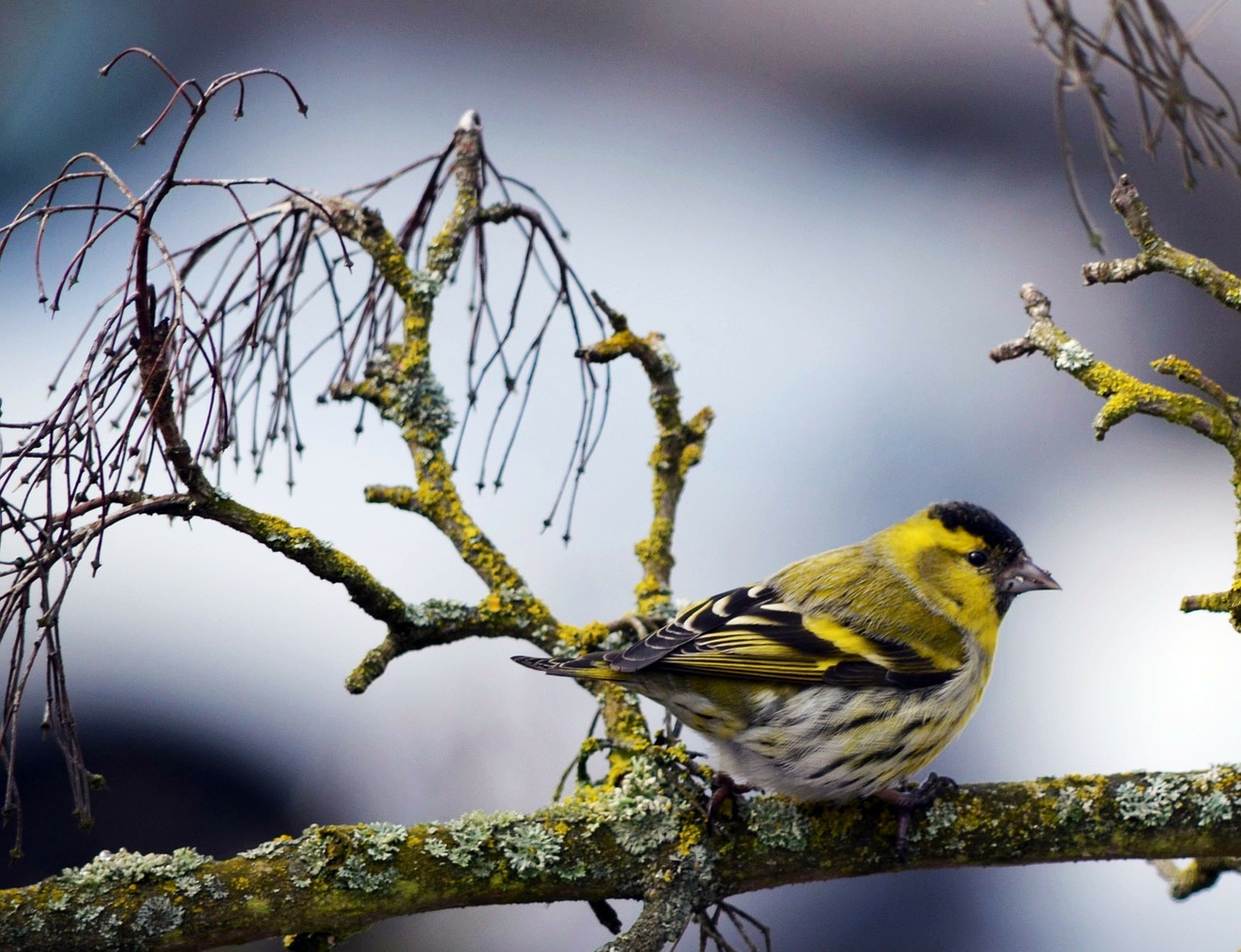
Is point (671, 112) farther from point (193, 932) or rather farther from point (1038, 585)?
point (193, 932)

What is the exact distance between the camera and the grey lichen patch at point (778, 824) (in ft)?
5.33

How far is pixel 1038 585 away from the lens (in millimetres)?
2188

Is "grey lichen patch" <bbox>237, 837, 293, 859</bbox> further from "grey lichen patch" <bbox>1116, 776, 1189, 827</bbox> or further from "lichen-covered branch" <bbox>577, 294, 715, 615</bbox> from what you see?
"grey lichen patch" <bbox>1116, 776, 1189, 827</bbox>

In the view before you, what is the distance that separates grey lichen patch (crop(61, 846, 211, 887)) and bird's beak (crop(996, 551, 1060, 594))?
4.90ft

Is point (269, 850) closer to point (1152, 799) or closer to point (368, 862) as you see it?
point (368, 862)

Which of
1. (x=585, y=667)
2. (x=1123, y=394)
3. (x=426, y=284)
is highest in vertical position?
(x=426, y=284)

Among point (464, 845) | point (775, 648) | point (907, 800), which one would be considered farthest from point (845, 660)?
point (464, 845)

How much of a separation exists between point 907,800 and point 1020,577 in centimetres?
69

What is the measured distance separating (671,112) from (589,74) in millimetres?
309

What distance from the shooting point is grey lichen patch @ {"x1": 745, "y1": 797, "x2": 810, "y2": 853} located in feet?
5.33

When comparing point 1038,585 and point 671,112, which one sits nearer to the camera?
point 1038,585

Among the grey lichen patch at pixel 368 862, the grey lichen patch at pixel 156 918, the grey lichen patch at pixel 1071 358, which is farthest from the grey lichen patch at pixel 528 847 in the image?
the grey lichen patch at pixel 1071 358

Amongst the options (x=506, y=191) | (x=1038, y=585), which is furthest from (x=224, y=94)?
(x=1038, y=585)

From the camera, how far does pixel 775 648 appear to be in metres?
1.93
